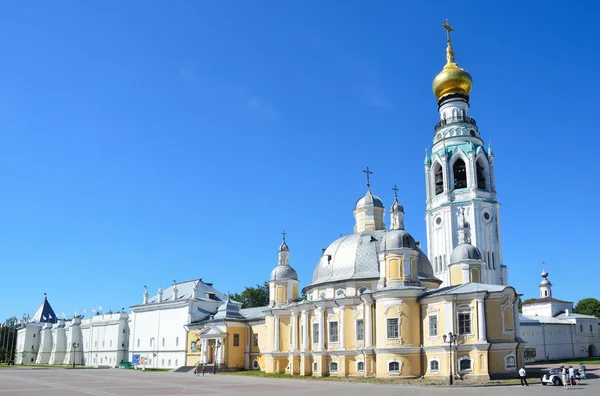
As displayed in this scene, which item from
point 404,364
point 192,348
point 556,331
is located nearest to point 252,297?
point 192,348

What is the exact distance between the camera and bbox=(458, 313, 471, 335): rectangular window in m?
35.9

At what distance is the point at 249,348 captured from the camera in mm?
56219

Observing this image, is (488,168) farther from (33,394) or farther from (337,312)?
(33,394)

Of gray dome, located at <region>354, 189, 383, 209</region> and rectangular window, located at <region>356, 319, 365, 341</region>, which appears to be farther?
gray dome, located at <region>354, 189, 383, 209</region>

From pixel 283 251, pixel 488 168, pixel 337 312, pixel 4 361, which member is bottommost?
pixel 4 361

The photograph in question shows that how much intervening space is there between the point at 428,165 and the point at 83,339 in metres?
54.8

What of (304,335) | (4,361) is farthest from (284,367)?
(4,361)

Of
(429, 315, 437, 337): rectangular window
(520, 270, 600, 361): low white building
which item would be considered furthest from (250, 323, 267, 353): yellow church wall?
(520, 270, 600, 361): low white building

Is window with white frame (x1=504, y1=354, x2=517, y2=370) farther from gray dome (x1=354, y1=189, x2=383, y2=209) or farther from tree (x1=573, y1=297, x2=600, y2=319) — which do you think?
tree (x1=573, y1=297, x2=600, y2=319)

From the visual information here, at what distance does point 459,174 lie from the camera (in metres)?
68.8

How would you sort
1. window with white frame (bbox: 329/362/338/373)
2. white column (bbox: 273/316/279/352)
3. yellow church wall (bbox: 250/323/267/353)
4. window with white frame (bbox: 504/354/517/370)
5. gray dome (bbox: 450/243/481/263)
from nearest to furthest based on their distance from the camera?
window with white frame (bbox: 504/354/517/370) < window with white frame (bbox: 329/362/338/373) < gray dome (bbox: 450/243/481/263) < white column (bbox: 273/316/279/352) < yellow church wall (bbox: 250/323/267/353)

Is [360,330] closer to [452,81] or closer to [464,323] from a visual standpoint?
[464,323]

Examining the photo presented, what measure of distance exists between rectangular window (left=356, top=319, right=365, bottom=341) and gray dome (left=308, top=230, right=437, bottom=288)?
3.71m

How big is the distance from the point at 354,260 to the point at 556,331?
39676mm
